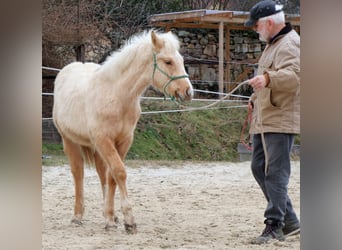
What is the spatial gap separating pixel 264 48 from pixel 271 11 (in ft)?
0.60

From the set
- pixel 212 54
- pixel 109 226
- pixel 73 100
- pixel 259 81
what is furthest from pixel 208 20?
pixel 109 226

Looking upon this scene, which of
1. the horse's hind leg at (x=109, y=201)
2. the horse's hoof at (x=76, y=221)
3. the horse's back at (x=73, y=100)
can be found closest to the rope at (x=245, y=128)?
the horse's hind leg at (x=109, y=201)

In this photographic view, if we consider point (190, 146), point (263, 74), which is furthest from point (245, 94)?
point (190, 146)

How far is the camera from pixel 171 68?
333cm

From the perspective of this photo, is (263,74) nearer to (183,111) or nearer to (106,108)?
(183,111)

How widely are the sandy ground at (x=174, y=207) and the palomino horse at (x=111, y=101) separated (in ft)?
0.16

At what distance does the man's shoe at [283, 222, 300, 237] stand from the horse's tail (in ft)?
3.35

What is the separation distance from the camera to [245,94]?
133 inches

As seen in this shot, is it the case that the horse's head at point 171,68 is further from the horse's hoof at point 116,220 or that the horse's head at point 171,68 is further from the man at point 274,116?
the horse's hoof at point 116,220

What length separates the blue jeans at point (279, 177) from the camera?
3322 mm

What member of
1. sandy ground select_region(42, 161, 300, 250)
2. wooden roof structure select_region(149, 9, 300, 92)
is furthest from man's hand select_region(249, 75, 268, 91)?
sandy ground select_region(42, 161, 300, 250)

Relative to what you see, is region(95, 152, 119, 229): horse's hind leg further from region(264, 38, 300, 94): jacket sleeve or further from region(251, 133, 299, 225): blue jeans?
region(264, 38, 300, 94): jacket sleeve

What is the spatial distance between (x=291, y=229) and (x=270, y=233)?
0.35ft

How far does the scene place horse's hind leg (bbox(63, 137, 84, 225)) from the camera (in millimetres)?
3359
